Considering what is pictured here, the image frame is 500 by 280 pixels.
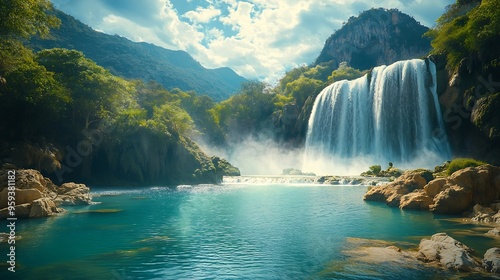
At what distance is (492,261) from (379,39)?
428 ft

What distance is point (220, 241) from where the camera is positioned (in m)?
15.2

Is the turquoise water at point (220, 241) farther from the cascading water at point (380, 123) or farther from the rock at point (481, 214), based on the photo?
the cascading water at point (380, 123)

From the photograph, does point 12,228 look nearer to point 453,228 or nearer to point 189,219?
point 189,219

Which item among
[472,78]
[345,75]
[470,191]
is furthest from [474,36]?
[345,75]

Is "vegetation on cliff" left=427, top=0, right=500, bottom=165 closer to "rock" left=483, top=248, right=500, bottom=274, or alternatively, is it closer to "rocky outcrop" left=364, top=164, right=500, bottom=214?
"rocky outcrop" left=364, top=164, right=500, bottom=214

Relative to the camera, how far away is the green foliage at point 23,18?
2359cm

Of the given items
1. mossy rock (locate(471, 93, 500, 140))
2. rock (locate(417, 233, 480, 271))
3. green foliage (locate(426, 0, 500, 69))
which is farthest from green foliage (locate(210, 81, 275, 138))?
rock (locate(417, 233, 480, 271))

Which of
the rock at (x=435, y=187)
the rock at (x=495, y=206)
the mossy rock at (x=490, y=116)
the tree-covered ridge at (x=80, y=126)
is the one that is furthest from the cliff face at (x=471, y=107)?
the tree-covered ridge at (x=80, y=126)

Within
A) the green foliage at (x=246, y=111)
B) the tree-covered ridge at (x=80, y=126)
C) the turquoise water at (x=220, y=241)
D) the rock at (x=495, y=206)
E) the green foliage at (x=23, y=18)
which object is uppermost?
the green foliage at (x=246, y=111)

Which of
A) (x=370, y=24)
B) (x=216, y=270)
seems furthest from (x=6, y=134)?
(x=370, y=24)

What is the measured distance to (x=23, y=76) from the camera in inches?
1259

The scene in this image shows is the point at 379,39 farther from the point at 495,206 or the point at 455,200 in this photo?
the point at 495,206

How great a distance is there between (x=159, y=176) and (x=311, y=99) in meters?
42.8

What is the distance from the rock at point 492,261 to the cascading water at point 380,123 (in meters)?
44.3
